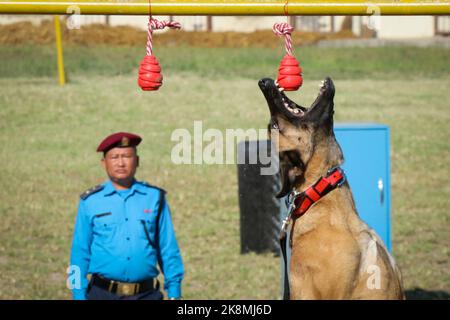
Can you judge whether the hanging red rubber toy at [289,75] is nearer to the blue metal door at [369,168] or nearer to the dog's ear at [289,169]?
the dog's ear at [289,169]

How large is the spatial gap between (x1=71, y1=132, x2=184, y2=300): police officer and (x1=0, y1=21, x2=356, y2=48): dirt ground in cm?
2060

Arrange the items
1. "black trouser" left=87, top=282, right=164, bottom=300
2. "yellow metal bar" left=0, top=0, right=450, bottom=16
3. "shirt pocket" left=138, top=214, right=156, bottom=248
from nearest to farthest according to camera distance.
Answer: "yellow metal bar" left=0, top=0, right=450, bottom=16
"black trouser" left=87, top=282, right=164, bottom=300
"shirt pocket" left=138, top=214, right=156, bottom=248

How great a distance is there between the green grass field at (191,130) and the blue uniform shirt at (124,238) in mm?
3265

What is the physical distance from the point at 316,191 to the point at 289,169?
0.19 m

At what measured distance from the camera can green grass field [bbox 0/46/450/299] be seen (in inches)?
444

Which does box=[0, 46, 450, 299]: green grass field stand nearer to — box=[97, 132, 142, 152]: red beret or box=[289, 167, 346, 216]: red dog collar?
box=[97, 132, 142, 152]: red beret

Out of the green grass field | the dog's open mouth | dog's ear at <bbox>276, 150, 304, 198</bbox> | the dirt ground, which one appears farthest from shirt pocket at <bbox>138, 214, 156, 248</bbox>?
the dirt ground

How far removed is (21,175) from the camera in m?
15.7

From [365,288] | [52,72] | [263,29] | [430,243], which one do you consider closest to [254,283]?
[430,243]

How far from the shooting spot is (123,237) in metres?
6.77

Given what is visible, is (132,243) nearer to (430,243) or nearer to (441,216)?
(430,243)

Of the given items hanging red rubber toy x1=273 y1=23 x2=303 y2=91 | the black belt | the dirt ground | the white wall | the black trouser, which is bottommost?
the black trouser

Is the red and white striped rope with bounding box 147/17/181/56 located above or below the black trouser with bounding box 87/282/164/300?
above

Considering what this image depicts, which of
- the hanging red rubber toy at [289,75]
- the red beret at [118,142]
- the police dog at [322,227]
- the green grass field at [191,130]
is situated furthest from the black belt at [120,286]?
the green grass field at [191,130]
